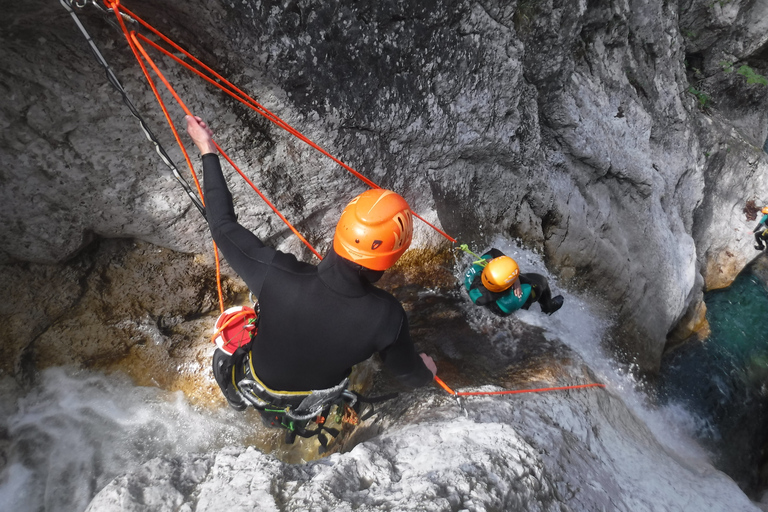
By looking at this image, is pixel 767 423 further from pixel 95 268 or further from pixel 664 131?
pixel 95 268

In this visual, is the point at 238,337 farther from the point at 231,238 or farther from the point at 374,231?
the point at 374,231

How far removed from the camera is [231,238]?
1.85 meters

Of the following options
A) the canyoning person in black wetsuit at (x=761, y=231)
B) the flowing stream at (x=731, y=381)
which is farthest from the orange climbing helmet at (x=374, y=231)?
the canyoning person in black wetsuit at (x=761, y=231)

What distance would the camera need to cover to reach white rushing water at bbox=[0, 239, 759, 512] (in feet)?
5.39

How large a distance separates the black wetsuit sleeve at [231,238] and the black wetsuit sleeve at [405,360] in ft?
2.22

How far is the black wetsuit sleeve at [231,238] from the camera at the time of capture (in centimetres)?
177

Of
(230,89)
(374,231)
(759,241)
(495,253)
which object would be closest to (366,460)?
(374,231)

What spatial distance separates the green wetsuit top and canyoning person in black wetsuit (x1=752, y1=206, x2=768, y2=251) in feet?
25.0

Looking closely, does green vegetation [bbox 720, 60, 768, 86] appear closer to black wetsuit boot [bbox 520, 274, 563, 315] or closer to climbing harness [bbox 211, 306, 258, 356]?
black wetsuit boot [bbox 520, 274, 563, 315]

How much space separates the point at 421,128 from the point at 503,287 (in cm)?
173

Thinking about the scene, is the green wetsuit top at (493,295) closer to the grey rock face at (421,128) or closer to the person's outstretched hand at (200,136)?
the grey rock face at (421,128)

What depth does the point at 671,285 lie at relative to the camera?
6.22 meters

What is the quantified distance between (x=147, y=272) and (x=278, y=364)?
6.74ft

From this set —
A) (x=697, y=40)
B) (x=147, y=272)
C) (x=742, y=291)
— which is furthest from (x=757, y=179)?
(x=147, y=272)
